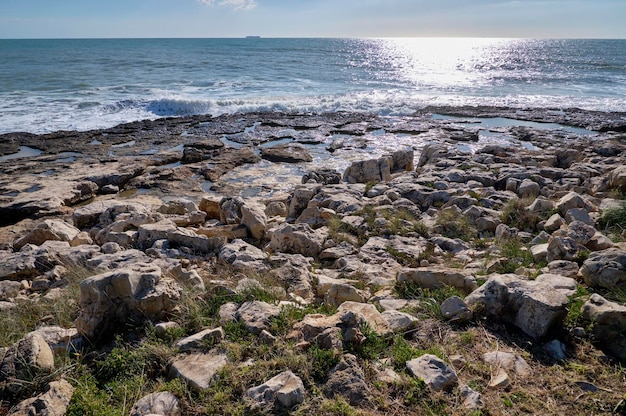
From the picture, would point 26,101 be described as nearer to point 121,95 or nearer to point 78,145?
point 121,95

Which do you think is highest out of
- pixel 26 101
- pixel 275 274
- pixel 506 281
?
pixel 26 101

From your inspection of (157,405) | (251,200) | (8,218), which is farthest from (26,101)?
(157,405)

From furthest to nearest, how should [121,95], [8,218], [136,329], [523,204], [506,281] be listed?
[121,95] → [8,218] → [523,204] → [506,281] → [136,329]

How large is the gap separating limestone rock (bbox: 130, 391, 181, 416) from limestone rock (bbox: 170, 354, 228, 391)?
0.17 metres

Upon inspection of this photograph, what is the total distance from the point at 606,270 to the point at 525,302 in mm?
1210

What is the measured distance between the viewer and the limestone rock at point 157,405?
2812 millimetres

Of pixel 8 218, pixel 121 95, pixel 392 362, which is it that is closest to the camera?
pixel 392 362

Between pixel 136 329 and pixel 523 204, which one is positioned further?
pixel 523 204

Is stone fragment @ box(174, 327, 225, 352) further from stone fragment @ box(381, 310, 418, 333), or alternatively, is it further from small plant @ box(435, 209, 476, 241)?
small plant @ box(435, 209, 476, 241)

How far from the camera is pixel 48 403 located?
109 inches

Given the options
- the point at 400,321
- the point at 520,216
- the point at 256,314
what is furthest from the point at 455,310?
the point at 520,216

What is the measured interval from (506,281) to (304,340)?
6.59 ft

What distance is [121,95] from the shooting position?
2728 centimetres

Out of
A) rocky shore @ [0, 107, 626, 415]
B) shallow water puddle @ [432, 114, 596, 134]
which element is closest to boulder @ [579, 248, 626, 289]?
rocky shore @ [0, 107, 626, 415]
